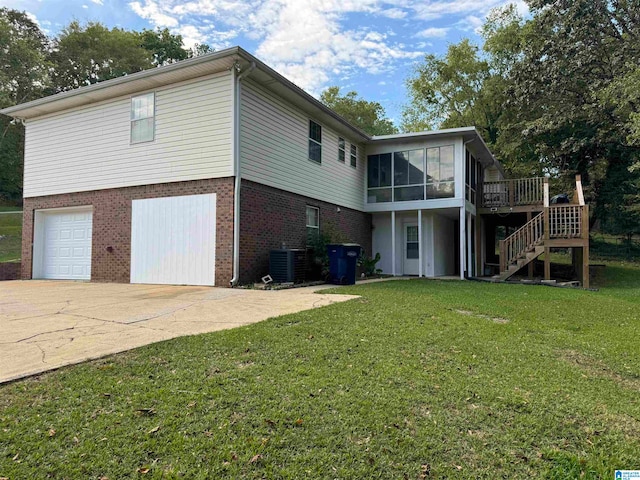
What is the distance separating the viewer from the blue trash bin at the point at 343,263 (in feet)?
34.1

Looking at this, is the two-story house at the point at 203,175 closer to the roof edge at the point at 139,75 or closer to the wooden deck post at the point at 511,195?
the roof edge at the point at 139,75

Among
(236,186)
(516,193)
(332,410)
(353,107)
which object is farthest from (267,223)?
(353,107)

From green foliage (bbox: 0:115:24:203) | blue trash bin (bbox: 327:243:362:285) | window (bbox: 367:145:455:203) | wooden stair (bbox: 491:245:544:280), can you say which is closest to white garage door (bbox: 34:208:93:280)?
blue trash bin (bbox: 327:243:362:285)

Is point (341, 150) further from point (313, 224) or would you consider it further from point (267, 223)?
point (267, 223)

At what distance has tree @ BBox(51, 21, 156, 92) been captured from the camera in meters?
27.2

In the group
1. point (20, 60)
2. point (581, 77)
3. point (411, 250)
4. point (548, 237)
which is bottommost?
point (411, 250)

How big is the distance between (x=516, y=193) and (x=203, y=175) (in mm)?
11389

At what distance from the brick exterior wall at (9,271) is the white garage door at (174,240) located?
4943 millimetres

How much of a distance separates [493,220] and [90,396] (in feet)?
64.6

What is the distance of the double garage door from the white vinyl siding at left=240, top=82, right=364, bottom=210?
156 cm

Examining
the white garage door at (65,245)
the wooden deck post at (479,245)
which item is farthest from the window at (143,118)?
the wooden deck post at (479,245)

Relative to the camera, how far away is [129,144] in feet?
35.2

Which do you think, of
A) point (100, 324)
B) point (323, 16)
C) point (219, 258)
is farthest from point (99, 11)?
point (100, 324)

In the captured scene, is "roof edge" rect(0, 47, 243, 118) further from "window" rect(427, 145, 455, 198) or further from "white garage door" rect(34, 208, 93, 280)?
"window" rect(427, 145, 455, 198)
